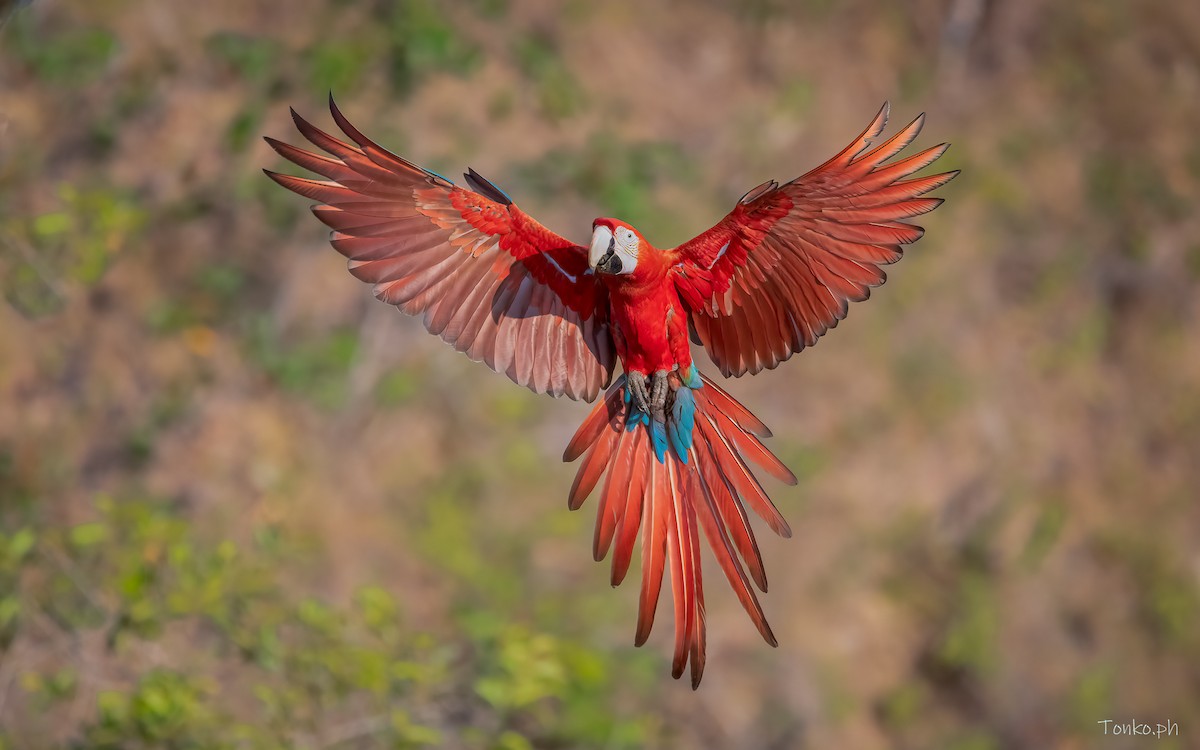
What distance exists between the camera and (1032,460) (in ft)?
19.4

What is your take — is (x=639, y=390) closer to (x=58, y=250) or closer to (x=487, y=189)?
(x=487, y=189)

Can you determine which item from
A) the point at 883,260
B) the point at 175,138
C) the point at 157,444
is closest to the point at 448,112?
the point at 175,138

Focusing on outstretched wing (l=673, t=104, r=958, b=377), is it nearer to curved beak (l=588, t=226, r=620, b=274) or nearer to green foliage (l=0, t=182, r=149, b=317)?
curved beak (l=588, t=226, r=620, b=274)

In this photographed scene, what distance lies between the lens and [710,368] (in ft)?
17.5

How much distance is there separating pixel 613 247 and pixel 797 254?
0.39 m

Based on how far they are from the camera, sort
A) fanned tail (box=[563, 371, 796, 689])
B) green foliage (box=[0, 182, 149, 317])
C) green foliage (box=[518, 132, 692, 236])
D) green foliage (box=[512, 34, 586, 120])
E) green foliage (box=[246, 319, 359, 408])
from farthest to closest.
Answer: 1. green foliage (box=[512, 34, 586, 120])
2. green foliage (box=[518, 132, 692, 236])
3. green foliage (box=[246, 319, 359, 408])
4. green foliage (box=[0, 182, 149, 317])
5. fanned tail (box=[563, 371, 796, 689])

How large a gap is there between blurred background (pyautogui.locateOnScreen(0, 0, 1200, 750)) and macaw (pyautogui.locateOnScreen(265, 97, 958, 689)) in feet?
6.36

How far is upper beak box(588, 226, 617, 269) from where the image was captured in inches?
72.3

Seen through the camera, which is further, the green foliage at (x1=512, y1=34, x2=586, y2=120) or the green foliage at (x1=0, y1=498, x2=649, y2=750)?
the green foliage at (x1=512, y1=34, x2=586, y2=120)

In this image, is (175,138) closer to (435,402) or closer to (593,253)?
(435,402)

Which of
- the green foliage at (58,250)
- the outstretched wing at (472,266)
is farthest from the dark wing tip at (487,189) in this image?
Answer: the green foliage at (58,250)

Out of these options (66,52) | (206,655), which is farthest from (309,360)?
(206,655)

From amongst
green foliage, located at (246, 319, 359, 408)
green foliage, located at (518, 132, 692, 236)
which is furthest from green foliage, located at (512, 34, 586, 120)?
green foliage, located at (246, 319, 359, 408)

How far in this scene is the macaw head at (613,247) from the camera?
6.05ft
